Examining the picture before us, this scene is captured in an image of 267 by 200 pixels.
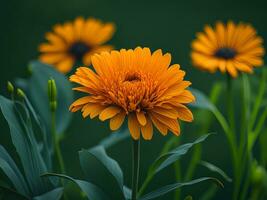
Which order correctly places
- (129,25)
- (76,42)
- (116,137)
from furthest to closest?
1. (129,25)
2. (76,42)
3. (116,137)


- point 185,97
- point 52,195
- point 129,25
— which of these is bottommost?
point 52,195

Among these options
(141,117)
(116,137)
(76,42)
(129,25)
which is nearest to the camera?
(141,117)

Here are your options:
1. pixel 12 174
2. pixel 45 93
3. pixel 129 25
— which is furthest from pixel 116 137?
pixel 129 25

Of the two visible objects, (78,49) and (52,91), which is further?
(78,49)

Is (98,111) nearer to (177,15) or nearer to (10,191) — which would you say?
(10,191)

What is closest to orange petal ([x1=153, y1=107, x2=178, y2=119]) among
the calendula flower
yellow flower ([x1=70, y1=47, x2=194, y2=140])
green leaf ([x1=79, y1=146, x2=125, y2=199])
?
yellow flower ([x1=70, y1=47, x2=194, y2=140])

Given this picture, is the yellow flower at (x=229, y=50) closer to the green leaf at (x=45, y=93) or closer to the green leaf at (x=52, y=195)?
the green leaf at (x=45, y=93)

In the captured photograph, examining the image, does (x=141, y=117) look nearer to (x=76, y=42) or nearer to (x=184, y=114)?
(x=184, y=114)

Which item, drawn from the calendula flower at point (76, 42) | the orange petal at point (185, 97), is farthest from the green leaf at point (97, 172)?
the calendula flower at point (76, 42)
